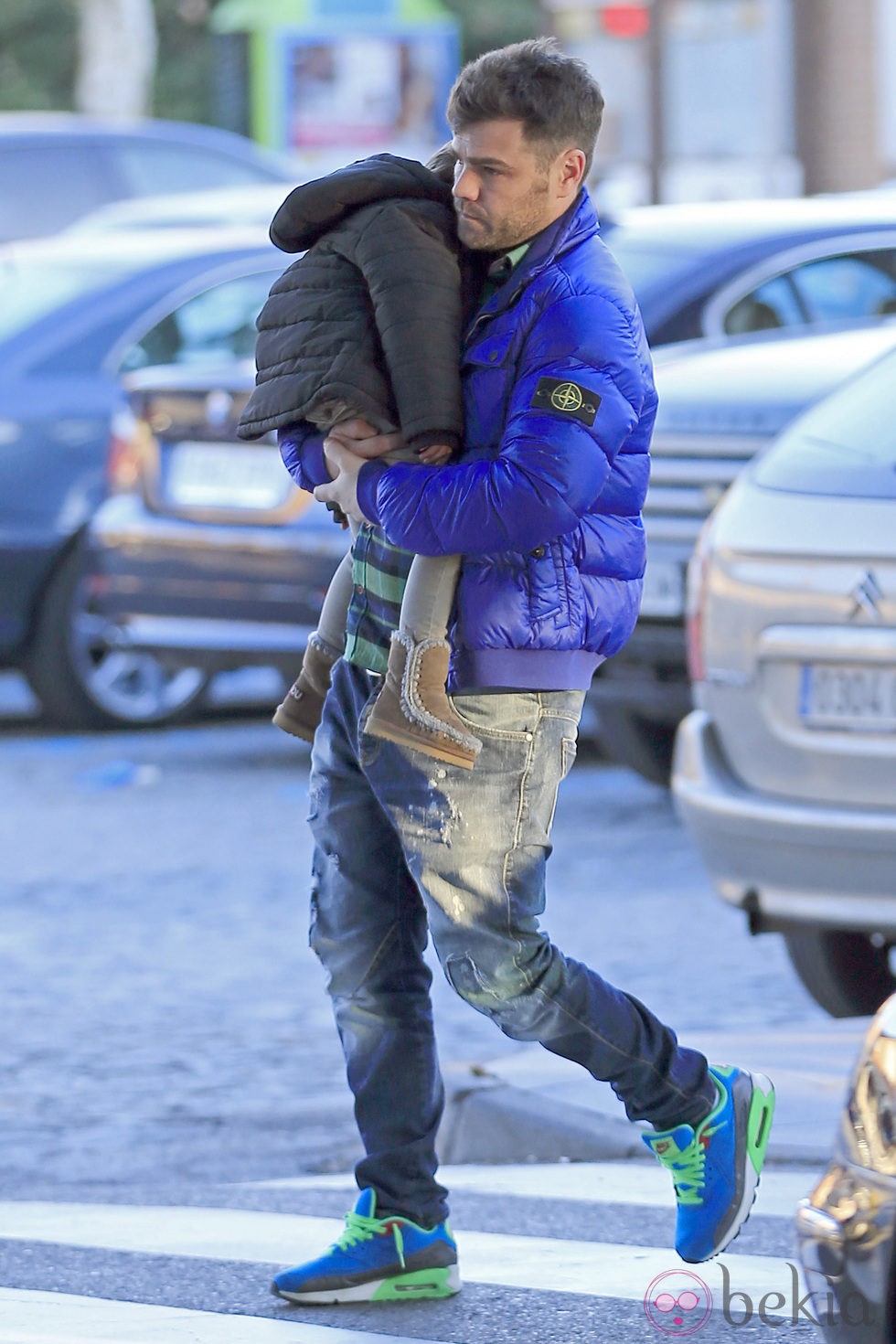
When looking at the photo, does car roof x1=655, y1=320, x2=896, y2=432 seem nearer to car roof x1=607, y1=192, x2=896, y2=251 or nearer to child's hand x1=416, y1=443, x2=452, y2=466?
car roof x1=607, y1=192, x2=896, y2=251

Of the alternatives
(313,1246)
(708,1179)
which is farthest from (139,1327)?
(708,1179)

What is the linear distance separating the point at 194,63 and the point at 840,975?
1573 inches

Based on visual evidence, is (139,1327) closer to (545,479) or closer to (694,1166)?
Answer: (694,1166)

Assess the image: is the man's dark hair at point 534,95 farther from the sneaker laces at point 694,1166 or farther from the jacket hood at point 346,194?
the sneaker laces at point 694,1166

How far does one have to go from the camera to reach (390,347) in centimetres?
354

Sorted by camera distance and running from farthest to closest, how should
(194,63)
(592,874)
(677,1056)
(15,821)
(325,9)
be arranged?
(194,63) < (325,9) < (15,821) < (592,874) < (677,1056)

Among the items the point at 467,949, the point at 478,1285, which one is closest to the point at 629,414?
the point at 467,949

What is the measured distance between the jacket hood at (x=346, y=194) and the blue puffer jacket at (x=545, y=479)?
0.20m

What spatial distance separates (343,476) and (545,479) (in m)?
0.35

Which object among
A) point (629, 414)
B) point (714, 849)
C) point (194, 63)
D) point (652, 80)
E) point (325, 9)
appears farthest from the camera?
point (194, 63)

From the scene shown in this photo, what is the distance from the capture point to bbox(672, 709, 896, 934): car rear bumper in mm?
5305

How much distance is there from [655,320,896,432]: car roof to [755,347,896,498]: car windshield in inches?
52.6

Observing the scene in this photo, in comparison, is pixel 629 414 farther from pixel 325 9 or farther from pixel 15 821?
pixel 325 9

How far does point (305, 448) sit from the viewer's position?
3.76 m
